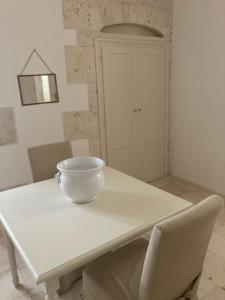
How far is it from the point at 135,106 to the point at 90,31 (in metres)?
1.07

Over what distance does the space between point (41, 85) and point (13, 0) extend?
0.80 m

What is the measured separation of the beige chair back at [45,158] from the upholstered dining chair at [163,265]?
0.99 meters

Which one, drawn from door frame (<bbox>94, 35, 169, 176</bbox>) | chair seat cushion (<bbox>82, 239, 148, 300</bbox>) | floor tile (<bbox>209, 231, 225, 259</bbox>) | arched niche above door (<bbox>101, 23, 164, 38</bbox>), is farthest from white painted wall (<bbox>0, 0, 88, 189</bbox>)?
floor tile (<bbox>209, 231, 225, 259</bbox>)

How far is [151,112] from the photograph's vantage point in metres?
3.57

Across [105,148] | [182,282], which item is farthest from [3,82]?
[182,282]

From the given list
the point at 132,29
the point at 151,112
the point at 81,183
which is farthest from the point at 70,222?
the point at 132,29

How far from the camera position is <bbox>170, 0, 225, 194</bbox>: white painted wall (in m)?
2.99

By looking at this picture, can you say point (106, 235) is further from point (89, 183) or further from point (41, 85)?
point (41, 85)

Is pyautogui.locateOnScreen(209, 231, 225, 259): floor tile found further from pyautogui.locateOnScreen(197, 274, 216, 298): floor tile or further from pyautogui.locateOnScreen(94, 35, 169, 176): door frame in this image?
pyautogui.locateOnScreen(94, 35, 169, 176): door frame

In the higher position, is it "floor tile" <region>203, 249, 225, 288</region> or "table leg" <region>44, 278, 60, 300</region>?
"table leg" <region>44, 278, 60, 300</region>

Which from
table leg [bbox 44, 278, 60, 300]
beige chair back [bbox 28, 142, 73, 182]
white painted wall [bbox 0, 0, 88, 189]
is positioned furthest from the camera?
white painted wall [bbox 0, 0, 88, 189]

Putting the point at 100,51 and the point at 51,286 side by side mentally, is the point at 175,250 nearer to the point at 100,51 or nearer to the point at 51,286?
the point at 51,286

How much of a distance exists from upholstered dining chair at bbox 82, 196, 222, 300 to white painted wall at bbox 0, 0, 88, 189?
5.46 ft

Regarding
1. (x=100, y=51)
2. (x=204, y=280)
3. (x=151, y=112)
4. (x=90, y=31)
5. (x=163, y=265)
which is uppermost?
(x=90, y=31)
